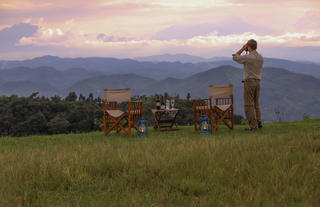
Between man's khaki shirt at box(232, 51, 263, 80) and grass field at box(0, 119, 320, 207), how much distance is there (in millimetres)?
2889

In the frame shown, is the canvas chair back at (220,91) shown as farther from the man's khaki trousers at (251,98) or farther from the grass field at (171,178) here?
the grass field at (171,178)

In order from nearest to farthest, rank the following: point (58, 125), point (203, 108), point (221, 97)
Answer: point (221, 97)
point (203, 108)
point (58, 125)

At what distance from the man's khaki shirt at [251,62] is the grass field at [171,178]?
9.48 ft

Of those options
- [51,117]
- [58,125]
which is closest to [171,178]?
[58,125]

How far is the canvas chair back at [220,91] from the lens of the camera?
279 inches

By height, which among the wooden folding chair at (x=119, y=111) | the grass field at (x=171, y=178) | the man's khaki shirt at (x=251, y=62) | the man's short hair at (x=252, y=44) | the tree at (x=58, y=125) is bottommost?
the tree at (x=58, y=125)

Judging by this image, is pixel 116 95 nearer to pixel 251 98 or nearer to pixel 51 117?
pixel 251 98

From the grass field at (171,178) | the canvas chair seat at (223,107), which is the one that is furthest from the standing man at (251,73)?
the grass field at (171,178)

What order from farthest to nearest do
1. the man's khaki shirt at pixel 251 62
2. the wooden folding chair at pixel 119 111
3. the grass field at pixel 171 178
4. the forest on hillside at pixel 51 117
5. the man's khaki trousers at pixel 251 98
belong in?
the forest on hillside at pixel 51 117 → the wooden folding chair at pixel 119 111 → the man's khaki trousers at pixel 251 98 → the man's khaki shirt at pixel 251 62 → the grass field at pixel 171 178

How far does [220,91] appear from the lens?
7.16 metres

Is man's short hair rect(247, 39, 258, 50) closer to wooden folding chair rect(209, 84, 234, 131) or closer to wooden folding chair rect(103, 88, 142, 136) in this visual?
wooden folding chair rect(209, 84, 234, 131)

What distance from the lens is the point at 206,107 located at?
7.27 m

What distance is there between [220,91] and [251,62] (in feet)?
3.08

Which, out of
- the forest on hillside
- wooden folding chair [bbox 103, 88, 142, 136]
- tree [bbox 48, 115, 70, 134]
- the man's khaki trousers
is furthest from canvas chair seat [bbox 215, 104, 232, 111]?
tree [bbox 48, 115, 70, 134]
